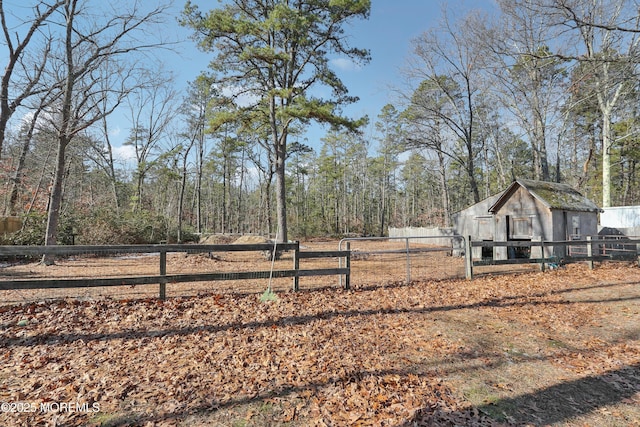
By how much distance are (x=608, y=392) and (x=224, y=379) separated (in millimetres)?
4305

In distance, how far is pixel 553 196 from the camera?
14.6 metres

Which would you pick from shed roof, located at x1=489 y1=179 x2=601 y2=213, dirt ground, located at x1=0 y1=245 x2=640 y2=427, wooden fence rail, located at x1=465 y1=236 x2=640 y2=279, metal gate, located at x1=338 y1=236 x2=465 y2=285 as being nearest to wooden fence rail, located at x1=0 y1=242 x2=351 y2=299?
dirt ground, located at x1=0 y1=245 x2=640 y2=427

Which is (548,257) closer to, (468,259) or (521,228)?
(468,259)

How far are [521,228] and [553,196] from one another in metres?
2.05

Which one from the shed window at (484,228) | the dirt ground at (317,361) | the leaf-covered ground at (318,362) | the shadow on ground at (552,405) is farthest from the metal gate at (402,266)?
the shadow on ground at (552,405)

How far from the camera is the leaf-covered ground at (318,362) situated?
298 centimetres

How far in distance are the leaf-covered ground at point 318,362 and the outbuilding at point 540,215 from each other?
8.61 m

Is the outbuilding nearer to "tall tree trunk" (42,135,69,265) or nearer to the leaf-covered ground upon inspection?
the leaf-covered ground

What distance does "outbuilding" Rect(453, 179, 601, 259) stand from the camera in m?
14.0

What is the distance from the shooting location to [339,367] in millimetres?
3740

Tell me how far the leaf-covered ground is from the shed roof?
879 cm

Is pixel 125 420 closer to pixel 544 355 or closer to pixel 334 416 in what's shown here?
pixel 334 416

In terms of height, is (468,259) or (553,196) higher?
(553,196)

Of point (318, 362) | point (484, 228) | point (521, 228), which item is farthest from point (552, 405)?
point (484, 228)
